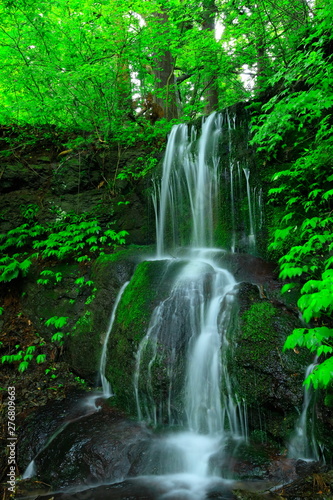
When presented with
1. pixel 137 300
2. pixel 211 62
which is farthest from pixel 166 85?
pixel 137 300

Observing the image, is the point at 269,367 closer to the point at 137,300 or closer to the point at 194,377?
the point at 194,377

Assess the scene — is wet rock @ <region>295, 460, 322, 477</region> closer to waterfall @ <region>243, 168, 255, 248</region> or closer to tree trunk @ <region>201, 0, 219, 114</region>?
waterfall @ <region>243, 168, 255, 248</region>

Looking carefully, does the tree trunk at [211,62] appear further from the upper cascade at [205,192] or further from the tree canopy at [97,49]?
the upper cascade at [205,192]

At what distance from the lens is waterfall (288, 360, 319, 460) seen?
9.57 feet

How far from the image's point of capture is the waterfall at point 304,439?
292 centimetres

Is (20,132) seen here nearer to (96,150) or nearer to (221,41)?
(96,150)

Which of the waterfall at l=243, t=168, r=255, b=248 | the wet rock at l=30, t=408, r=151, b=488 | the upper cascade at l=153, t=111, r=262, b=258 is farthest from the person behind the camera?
the upper cascade at l=153, t=111, r=262, b=258

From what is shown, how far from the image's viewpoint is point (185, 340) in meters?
4.03

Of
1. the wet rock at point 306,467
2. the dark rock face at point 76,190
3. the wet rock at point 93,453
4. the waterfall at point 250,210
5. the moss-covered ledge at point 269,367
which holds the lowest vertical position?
the wet rock at point 93,453

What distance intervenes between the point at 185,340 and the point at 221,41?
7014mm

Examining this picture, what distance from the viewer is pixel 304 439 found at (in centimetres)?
298

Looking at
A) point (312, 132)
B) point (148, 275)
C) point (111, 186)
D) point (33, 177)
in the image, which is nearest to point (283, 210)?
point (312, 132)

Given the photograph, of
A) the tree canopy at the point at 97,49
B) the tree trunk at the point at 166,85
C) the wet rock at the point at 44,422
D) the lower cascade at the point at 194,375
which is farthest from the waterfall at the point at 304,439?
the tree trunk at the point at 166,85

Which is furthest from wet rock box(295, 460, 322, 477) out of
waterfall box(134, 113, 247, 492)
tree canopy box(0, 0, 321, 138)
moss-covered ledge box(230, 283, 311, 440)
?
tree canopy box(0, 0, 321, 138)
